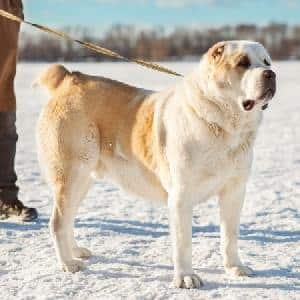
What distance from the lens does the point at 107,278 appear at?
161 inches

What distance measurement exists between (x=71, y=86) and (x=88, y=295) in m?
1.52

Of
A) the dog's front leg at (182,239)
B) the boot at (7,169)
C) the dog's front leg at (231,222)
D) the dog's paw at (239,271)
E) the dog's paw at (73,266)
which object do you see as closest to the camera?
the dog's front leg at (182,239)

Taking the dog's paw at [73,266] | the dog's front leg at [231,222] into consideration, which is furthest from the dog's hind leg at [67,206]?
the dog's front leg at [231,222]

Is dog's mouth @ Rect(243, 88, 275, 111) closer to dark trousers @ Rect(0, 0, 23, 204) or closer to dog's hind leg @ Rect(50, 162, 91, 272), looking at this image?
dog's hind leg @ Rect(50, 162, 91, 272)

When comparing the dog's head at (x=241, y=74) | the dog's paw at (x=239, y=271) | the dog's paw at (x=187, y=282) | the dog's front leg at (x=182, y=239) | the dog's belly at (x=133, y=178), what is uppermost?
the dog's head at (x=241, y=74)

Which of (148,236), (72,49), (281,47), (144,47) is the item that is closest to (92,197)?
(148,236)

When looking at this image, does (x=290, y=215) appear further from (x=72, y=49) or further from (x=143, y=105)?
(x=72, y=49)

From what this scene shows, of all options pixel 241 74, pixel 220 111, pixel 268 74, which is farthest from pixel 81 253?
pixel 268 74

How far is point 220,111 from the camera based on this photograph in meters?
3.67

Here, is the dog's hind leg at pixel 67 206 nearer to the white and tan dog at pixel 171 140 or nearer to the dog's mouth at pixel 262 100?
the white and tan dog at pixel 171 140

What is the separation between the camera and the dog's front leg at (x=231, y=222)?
13.1ft

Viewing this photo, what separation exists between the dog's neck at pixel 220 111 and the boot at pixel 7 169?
254 centimetres

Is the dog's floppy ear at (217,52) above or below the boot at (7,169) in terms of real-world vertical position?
above

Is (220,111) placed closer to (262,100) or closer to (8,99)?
(262,100)
